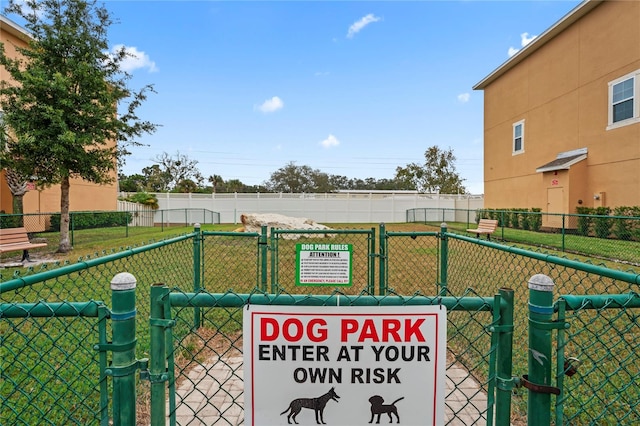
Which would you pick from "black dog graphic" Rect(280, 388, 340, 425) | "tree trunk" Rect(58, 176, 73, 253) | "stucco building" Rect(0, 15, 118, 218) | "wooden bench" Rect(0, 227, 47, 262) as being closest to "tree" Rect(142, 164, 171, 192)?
"stucco building" Rect(0, 15, 118, 218)

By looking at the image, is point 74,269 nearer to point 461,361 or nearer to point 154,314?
point 154,314

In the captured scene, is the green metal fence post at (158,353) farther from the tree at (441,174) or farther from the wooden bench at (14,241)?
the tree at (441,174)

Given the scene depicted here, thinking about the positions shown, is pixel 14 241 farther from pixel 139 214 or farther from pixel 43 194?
pixel 139 214

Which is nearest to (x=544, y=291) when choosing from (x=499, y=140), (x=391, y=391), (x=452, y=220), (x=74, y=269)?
(x=391, y=391)

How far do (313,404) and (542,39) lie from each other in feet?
64.3

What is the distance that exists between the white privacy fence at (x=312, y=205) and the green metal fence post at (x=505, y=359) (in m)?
25.5

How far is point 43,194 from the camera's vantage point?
52.6 feet

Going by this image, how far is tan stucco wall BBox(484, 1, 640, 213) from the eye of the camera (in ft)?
40.0

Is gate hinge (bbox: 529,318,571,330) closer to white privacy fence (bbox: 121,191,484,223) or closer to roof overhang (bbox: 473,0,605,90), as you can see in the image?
roof overhang (bbox: 473,0,605,90)

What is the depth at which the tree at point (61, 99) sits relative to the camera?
9594mm

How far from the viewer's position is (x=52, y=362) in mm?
3326

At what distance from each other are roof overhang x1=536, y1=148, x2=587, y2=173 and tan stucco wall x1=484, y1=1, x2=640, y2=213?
0.20 metres

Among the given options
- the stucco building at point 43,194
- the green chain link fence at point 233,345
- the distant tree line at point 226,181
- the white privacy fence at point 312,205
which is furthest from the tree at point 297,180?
the green chain link fence at point 233,345

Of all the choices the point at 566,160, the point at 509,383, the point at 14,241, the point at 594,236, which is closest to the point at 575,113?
the point at 566,160
